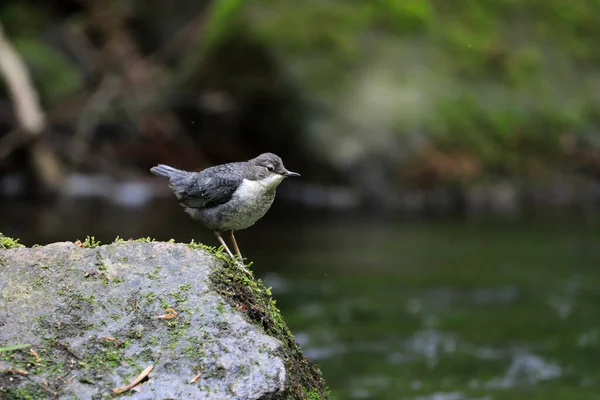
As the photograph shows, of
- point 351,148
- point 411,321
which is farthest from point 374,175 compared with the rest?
point 411,321

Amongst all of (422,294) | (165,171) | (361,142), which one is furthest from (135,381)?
(361,142)

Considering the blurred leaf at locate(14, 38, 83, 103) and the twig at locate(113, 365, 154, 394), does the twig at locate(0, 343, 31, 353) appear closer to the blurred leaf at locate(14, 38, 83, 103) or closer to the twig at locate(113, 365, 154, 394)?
the twig at locate(113, 365, 154, 394)

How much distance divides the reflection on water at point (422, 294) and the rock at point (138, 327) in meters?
3.24

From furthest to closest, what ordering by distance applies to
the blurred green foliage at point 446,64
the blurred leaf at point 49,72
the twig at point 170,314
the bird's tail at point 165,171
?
the blurred leaf at point 49,72
the blurred green foliage at point 446,64
the bird's tail at point 165,171
the twig at point 170,314

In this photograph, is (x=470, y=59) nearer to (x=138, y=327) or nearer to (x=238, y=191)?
(x=238, y=191)

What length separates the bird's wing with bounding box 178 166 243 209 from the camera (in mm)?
3729

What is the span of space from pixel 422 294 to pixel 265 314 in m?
5.90

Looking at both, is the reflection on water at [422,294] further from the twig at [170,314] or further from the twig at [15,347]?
the twig at [15,347]

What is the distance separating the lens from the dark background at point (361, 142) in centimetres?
1005

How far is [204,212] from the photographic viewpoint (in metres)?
3.83

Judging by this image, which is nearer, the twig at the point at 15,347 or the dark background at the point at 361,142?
the twig at the point at 15,347

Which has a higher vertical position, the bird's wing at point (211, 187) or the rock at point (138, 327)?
the bird's wing at point (211, 187)

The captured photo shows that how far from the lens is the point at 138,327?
2.86 m

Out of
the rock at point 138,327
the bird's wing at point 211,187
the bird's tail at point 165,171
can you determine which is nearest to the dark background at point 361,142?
the bird's tail at point 165,171
